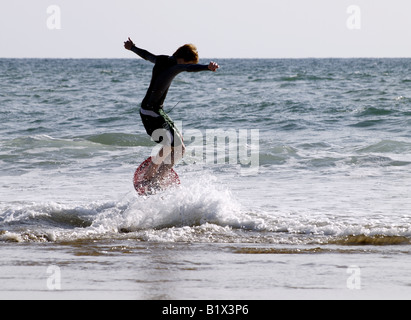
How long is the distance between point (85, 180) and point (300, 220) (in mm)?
4256

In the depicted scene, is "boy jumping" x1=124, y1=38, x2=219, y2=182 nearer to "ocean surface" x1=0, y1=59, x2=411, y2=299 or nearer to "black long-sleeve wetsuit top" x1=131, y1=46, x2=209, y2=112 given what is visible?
"black long-sleeve wetsuit top" x1=131, y1=46, x2=209, y2=112

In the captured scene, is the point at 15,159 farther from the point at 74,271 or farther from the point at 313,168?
the point at 74,271

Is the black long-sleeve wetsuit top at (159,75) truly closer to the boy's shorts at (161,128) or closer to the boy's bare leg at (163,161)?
the boy's shorts at (161,128)

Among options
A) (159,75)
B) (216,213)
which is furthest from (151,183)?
(159,75)

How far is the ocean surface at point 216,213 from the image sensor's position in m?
5.18
